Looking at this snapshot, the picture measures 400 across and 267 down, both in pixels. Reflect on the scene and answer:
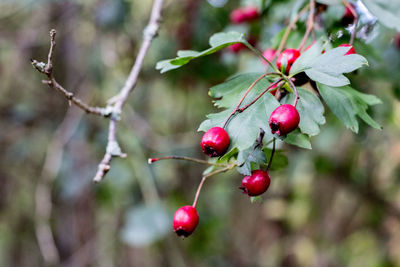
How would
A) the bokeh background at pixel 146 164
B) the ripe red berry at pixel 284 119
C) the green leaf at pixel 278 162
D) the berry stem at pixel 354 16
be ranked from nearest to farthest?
the ripe red berry at pixel 284 119 → the green leaf at pixel 278 162 → the berry stem at pixel 354 16 → the bokeh background at pixel 146 164

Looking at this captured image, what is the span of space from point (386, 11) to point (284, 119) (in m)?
0.55

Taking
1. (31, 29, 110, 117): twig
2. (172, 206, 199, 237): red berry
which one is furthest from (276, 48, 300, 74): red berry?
(31, 29, 110, 117): twig

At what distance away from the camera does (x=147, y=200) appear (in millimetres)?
2303

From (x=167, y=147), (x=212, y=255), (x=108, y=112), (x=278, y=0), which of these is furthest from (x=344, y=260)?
(x=108, y=112)

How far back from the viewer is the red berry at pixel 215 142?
0.69m

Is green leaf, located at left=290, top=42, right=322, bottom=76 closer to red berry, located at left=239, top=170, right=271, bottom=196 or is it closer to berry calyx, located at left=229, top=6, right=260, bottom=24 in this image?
red berry, located at left=239, top=170, right=271, bottom=196

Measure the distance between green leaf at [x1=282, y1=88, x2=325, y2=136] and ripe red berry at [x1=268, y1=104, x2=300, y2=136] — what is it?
0.28 feet

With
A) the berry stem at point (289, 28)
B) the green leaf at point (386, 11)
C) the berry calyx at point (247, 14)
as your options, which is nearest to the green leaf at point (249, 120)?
the berry stem at point (289, 28)

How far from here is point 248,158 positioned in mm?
737

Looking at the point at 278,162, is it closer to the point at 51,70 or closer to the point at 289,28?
the point at 289,28

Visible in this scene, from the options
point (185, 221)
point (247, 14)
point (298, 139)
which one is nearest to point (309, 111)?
point (298, 139)

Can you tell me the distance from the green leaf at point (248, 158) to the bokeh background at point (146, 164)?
986 mm

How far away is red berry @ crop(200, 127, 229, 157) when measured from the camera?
0.69m

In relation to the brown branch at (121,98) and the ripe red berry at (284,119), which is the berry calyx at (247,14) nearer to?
the brown branch at (121,98)
